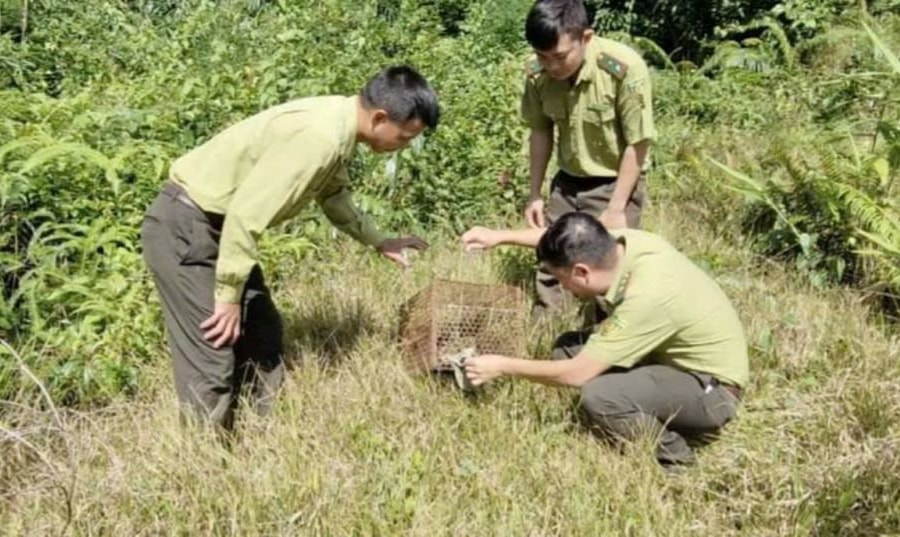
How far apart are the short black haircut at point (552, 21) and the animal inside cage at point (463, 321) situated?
3.79ft

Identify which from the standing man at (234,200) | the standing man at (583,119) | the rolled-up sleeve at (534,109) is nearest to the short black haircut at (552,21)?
the standing man at (583,119)

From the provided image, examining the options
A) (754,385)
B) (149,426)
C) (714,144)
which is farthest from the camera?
(714,144)

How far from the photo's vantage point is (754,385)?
402 cm

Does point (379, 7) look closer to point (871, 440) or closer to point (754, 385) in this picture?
point (754, 385)

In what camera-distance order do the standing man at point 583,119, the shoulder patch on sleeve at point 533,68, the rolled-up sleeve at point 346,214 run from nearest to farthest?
the rolled-up sleeve at point 346,214, the standing man at point 583,119, the shoulder patch on sleeve at point 533,68

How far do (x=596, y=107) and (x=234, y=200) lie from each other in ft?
6.47

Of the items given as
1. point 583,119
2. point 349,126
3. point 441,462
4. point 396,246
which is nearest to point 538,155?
point 583,119

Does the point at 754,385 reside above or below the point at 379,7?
below

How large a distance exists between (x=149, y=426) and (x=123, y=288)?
2.66 ft

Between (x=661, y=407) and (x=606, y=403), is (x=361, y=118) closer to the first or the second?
(x=606, y=403)

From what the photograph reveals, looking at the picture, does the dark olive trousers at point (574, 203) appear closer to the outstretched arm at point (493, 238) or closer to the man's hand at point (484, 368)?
the outstretched arm at point (493, 238)

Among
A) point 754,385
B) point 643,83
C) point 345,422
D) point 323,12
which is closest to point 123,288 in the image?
point 345,422

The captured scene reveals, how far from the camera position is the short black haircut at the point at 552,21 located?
395 cm

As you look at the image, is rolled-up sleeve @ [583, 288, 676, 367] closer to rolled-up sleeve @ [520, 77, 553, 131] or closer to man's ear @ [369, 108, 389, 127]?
man's ear @ [369, 108, 389, 127]
